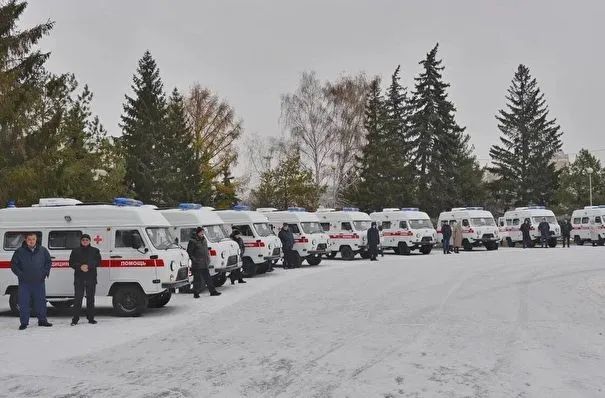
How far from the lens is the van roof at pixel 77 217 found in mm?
14305

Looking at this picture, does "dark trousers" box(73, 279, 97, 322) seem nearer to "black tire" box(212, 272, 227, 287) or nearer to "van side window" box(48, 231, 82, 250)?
"van side window" box(48, 231, 82, 250)

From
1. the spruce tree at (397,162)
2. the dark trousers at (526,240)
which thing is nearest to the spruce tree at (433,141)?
the spruce tree at (397,162)

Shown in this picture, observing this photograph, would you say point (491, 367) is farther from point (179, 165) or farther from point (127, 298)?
point (179, 165)

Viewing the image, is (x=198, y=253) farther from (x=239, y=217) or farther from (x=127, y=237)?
(x=239, y=217)

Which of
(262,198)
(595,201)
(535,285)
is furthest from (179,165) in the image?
(595,201)

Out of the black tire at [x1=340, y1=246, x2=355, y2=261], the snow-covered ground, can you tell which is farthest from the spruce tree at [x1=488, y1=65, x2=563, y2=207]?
the snow-covered ground

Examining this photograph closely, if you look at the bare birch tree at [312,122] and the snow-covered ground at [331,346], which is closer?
the snow-covered ground at [331,346]

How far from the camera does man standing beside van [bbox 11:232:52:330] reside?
12.2 metres

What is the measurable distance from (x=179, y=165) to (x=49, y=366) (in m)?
41.9

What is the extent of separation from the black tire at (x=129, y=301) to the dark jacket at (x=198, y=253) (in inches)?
122

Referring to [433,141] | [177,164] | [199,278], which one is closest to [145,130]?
[177,164]

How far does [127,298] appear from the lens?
13.9 meters

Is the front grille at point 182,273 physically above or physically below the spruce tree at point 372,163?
below

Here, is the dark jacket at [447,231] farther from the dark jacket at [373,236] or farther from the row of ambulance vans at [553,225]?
the row of ambulance vans at [553,225]
